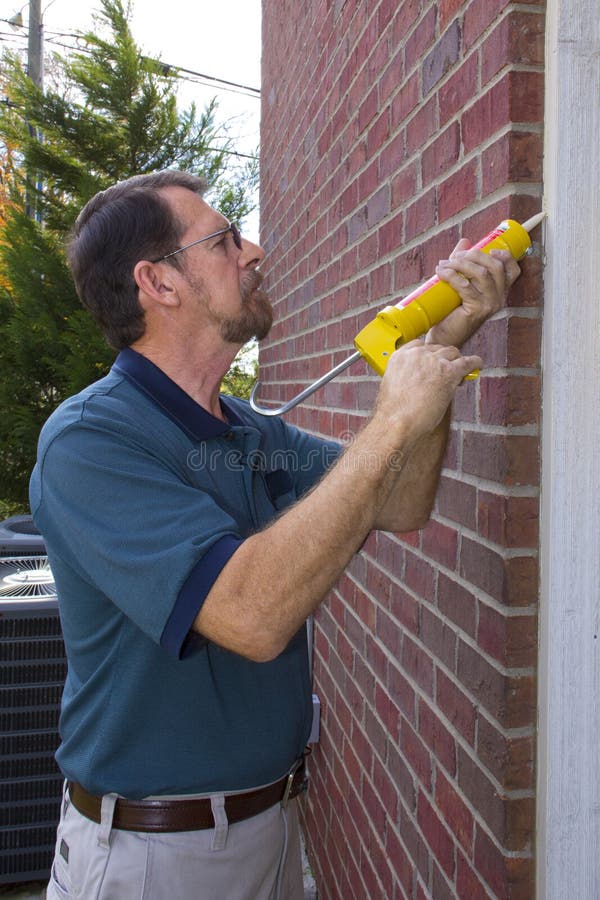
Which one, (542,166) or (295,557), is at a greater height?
(542,166)

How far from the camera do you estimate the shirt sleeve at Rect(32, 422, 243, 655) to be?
4.21ft

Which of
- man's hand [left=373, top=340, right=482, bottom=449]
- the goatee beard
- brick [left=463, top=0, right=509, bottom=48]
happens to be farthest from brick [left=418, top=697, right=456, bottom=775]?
brick [left=463, top=0, right=509, bottom=48]

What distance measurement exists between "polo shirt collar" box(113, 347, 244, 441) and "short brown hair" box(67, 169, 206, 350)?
20 centimetres

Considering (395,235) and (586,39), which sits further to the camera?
(395,235)

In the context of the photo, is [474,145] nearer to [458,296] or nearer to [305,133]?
[458,296]

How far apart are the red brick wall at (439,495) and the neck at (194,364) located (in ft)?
1.63

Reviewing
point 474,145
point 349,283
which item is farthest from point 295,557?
point 349,283

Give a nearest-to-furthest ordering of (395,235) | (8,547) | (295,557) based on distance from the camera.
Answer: (295,557) → (395,235) → (8,547)

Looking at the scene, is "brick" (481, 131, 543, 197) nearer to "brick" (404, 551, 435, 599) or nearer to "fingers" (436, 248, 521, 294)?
"fingers" (436, 248, 521, 294)

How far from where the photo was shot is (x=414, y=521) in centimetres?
174

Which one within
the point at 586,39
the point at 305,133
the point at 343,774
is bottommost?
the point at 343,774

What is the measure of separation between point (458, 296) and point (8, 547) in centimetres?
292

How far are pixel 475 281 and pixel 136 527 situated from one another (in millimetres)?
727

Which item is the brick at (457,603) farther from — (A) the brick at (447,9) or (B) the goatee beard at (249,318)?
(A) the brick at (447,9)
